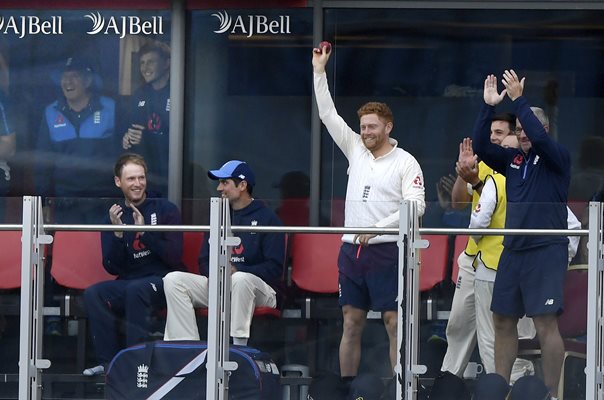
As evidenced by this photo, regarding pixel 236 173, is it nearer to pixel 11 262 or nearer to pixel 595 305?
pixel 11 262

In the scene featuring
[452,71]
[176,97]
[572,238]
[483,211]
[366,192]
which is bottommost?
[572,238]

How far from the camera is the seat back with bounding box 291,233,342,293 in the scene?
7.48 m

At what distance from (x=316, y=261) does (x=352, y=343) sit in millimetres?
518

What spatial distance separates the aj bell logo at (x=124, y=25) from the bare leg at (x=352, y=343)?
347 cm

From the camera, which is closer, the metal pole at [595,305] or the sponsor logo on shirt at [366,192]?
the metal pole at [595,305]

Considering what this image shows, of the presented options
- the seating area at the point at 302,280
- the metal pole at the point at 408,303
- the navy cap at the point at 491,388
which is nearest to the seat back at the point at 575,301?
the seating area at the point at 302,280

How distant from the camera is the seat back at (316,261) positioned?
7.48 metres

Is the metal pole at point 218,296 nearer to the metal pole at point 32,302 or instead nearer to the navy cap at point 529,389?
the metal pole at point 32,302

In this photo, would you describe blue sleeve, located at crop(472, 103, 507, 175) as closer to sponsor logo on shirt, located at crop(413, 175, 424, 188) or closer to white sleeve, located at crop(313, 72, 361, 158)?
sponsor logo on shirt, located at crop(413, 175, 424, 188)

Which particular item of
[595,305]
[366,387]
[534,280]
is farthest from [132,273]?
[595,305]

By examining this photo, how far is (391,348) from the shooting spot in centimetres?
750

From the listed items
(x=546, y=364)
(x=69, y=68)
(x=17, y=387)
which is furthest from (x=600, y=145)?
(x=17, y=387)

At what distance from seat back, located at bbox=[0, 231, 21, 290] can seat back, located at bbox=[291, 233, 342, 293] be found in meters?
1.57

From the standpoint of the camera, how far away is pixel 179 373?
25.0 ft
